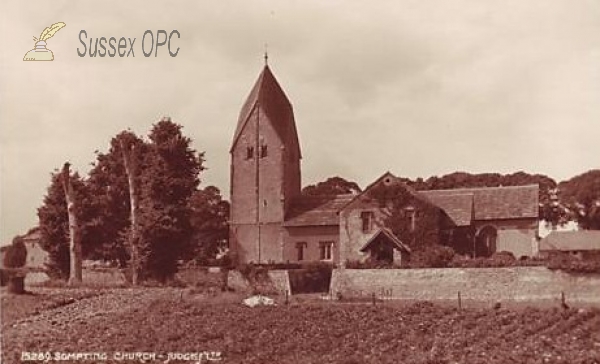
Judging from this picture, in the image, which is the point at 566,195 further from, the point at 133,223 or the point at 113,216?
the point at 133,223

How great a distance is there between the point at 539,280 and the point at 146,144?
22310 millimetres

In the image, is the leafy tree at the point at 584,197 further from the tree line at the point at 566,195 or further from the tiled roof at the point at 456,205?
the tiled roof at the point at 456,205

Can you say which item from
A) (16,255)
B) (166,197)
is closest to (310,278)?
(166,197)

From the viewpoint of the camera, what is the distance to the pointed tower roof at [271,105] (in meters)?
50.9

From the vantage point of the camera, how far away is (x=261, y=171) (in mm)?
51281

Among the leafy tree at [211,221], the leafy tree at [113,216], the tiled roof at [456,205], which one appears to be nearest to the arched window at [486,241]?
the tiled roof at [456,205]

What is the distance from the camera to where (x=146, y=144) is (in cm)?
4178

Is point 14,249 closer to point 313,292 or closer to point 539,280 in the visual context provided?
point 313,292

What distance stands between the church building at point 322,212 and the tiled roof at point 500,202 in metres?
0.06

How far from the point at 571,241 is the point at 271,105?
23.2 meters

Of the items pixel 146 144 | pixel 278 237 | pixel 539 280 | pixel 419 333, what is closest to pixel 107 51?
pixel 419 333

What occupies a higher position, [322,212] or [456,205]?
[456,205]

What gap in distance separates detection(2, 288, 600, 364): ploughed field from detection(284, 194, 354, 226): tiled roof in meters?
20.9

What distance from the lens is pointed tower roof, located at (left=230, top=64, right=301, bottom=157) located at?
50.9m
